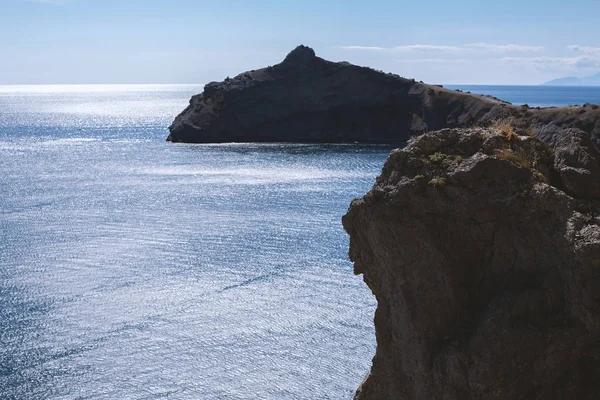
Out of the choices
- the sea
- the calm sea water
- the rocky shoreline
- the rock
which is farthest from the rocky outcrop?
the rock

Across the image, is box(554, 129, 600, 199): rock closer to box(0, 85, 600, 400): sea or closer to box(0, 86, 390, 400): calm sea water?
box(0, 86, 390, 400): calm sea water

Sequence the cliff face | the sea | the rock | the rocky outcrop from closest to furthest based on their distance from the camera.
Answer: the cliff face
the rock
the sea
the rocky outcrop

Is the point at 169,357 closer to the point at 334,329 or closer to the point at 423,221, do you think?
the point at 334,329

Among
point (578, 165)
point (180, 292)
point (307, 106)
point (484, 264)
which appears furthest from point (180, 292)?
point (307, 106)

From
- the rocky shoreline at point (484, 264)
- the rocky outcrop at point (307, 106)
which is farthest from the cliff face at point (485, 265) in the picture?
the rocky outcrop at point (307, 106)

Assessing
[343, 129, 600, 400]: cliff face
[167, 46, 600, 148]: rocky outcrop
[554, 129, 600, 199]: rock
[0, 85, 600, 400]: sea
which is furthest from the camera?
[167, 46, 600, 148]: rocky outcrop

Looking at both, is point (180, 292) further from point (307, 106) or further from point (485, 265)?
point (307, 106)
